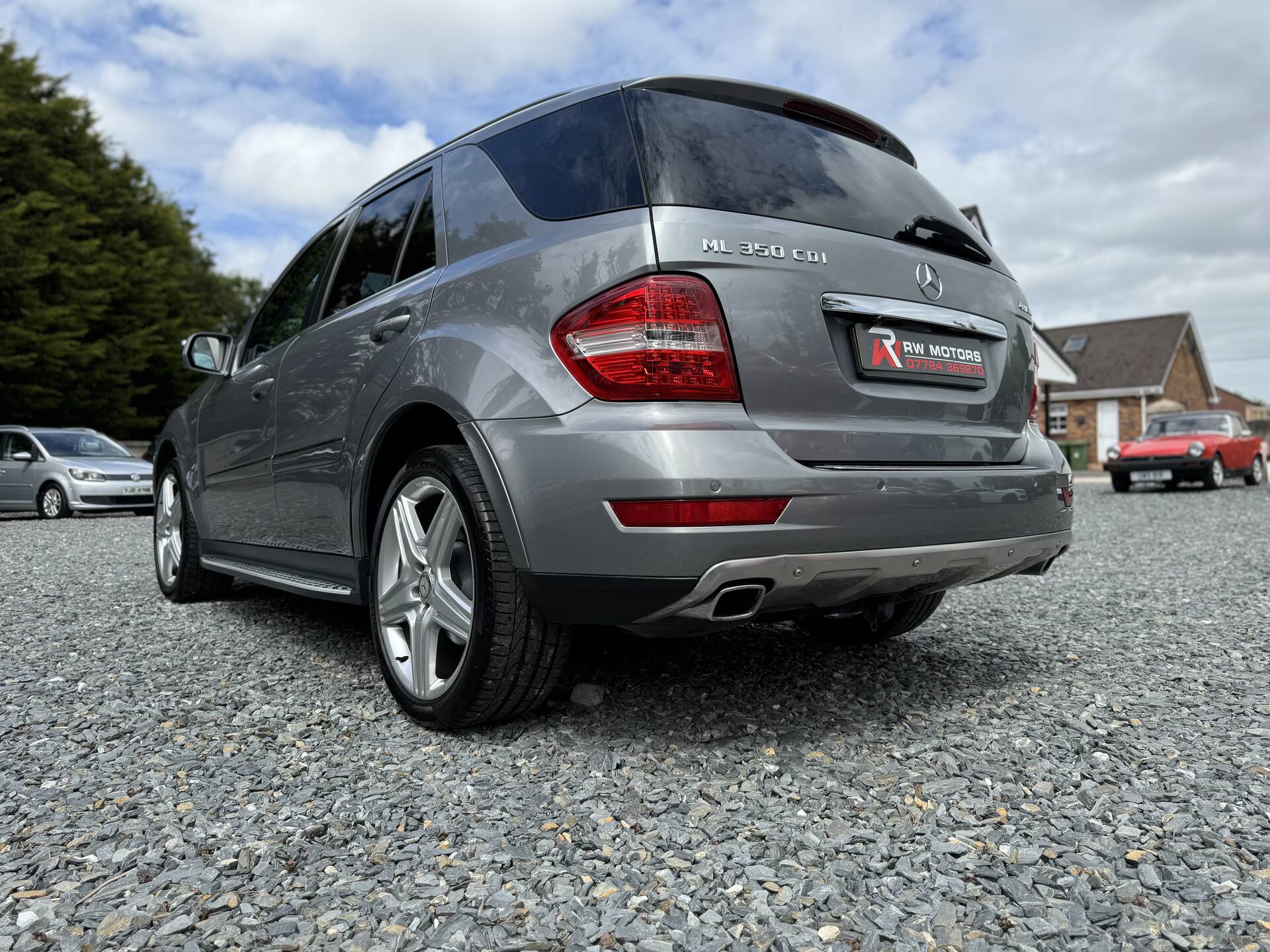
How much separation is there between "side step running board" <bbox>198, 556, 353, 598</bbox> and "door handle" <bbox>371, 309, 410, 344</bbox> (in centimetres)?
88

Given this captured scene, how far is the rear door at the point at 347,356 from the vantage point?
3092 millimetres

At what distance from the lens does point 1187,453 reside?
16.5 meters

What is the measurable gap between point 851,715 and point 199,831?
1844 mm

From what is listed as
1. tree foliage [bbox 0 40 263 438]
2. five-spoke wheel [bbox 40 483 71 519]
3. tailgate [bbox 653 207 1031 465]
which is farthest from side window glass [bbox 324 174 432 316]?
tree foliage [bbox 0 40 263 438]

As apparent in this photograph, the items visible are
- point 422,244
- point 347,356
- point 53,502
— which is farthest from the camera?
point 53,502

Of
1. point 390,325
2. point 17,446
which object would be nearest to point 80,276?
point 17,446

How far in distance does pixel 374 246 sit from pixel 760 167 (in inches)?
65.9

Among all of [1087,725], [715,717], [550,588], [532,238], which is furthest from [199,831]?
[1087,725]

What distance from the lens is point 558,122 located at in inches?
109

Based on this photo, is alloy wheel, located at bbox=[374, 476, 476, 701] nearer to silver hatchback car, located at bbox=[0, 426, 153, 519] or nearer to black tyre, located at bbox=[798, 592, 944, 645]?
black tyre, located at bbox=[798, 592, 944, 645]

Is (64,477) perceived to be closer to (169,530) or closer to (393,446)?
(169,530)

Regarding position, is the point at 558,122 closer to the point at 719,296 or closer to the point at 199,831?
the point at 719,296

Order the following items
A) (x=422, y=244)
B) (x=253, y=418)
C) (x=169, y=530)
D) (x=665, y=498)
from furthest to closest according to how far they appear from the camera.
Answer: (x=169, y=530) < (x=253, y=418) < (x=422, y=244) < (x=665, y=498)

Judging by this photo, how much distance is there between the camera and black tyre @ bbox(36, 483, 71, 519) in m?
14.7
